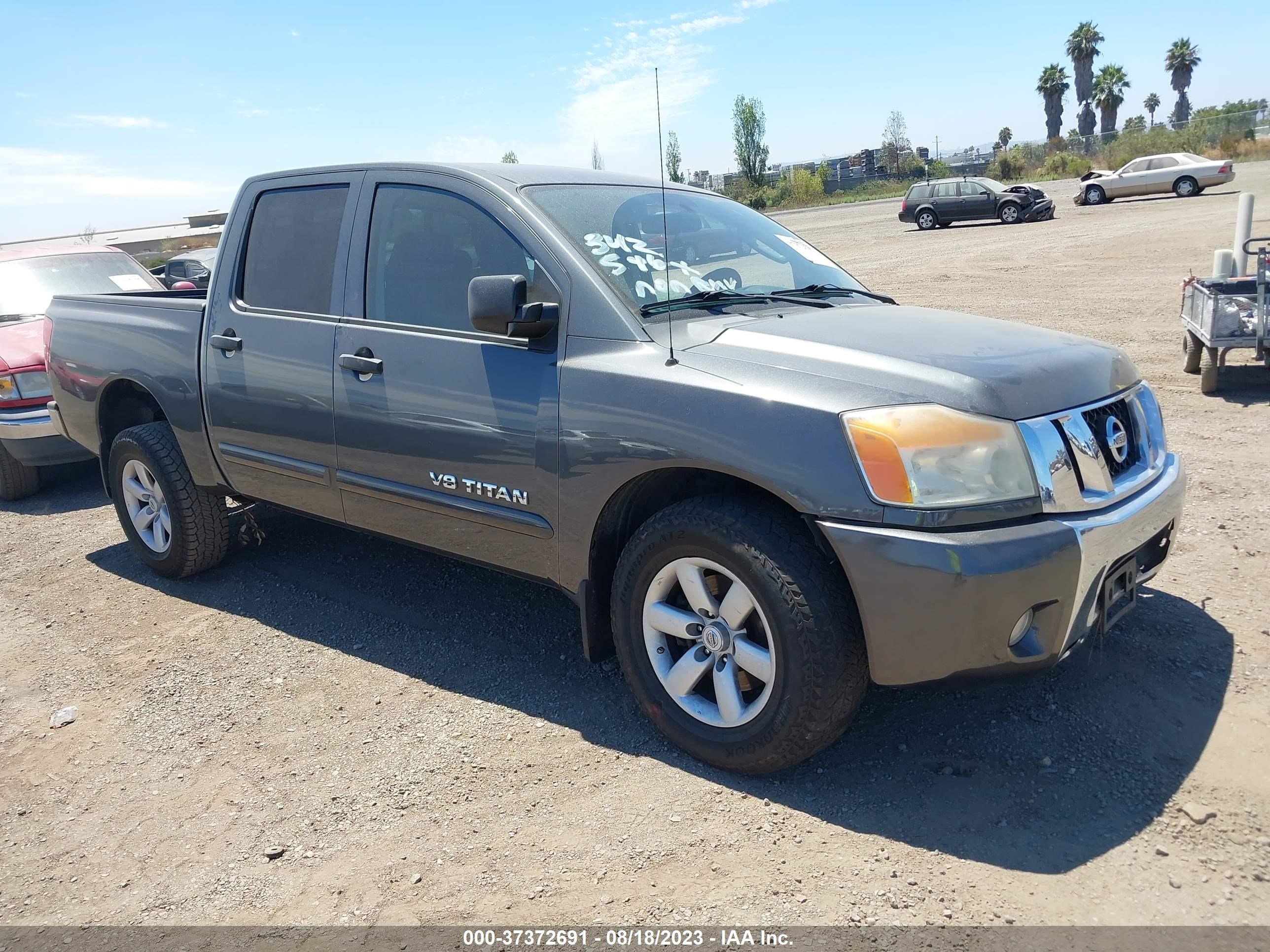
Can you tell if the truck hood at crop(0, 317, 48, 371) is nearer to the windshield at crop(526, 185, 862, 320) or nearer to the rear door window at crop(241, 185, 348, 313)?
the rear door window at crop(241, 185, 348, 313)

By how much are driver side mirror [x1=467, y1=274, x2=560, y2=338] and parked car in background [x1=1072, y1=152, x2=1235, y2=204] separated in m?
33.7

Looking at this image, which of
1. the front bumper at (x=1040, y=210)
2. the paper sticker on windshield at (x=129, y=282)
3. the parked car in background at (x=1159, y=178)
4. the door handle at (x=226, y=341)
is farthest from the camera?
the parked car in background at (x=1159, y=178)

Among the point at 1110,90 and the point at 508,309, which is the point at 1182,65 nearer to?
the point at 1110,90

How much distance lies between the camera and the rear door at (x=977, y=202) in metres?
28.9

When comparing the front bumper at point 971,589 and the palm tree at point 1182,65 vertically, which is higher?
the palm tree at point 1182,65

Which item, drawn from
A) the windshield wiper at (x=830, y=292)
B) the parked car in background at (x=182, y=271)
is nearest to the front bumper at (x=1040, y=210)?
the parked car in background at (x=182, y=271)

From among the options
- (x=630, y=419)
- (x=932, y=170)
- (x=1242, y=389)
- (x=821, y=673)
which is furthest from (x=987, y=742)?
(x=932, y=170)

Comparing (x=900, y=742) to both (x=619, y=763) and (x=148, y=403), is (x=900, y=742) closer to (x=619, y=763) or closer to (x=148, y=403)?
(x=619, y=763)

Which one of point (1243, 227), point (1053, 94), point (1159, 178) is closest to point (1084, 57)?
point (1053, 94)

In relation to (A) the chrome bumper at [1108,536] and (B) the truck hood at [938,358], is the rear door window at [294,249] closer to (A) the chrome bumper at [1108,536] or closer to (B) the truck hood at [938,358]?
(B) the truck hood at [938,358]

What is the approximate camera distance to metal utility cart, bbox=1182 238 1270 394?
24.2 ft

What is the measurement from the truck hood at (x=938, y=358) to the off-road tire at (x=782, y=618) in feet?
1.47

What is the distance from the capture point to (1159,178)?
31422 mm

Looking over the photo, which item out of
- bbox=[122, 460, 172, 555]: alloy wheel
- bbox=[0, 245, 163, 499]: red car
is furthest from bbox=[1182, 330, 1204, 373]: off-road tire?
bbox=[0, 245, 163, 499]: red car
